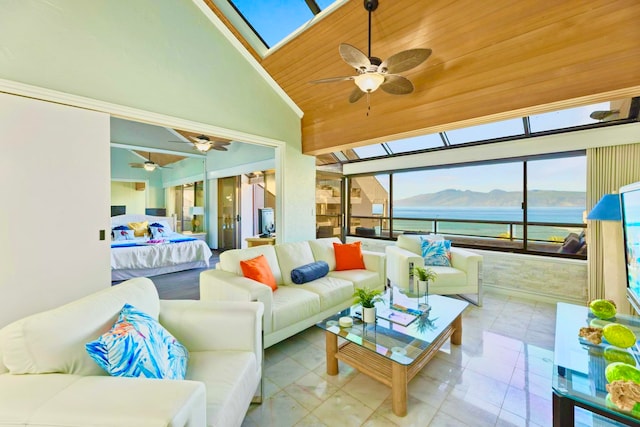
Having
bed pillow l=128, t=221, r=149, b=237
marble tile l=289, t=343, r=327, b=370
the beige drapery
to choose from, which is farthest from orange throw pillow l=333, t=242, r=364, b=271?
bed pillow l=128, t=221, r=149, b=237

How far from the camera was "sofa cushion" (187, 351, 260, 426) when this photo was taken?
113cm

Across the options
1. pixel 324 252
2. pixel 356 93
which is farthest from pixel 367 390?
pixel 356 93

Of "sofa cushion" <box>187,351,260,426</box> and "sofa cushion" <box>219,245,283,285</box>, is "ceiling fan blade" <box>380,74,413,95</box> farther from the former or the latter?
"sofa cushion" <box>187,351,260,426</box>

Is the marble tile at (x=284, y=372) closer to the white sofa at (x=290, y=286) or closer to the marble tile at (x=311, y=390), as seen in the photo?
the marble tile at (x=311, y=390)

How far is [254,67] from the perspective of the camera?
3.60 metres

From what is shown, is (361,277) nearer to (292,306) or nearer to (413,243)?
(292,306)

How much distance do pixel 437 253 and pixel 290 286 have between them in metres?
2.20

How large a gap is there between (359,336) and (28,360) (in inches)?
68.1

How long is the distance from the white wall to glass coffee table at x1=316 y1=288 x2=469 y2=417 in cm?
217

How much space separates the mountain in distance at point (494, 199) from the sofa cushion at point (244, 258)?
3576 mm

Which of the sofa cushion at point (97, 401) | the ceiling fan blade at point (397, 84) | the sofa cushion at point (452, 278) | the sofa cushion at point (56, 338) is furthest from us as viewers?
the sofa cushion at point (452, 278)

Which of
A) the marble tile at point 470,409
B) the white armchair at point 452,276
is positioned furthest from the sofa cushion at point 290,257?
the marble tile at point 470,409

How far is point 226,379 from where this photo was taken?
1284 mm

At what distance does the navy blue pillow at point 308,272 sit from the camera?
2867 millimetres
